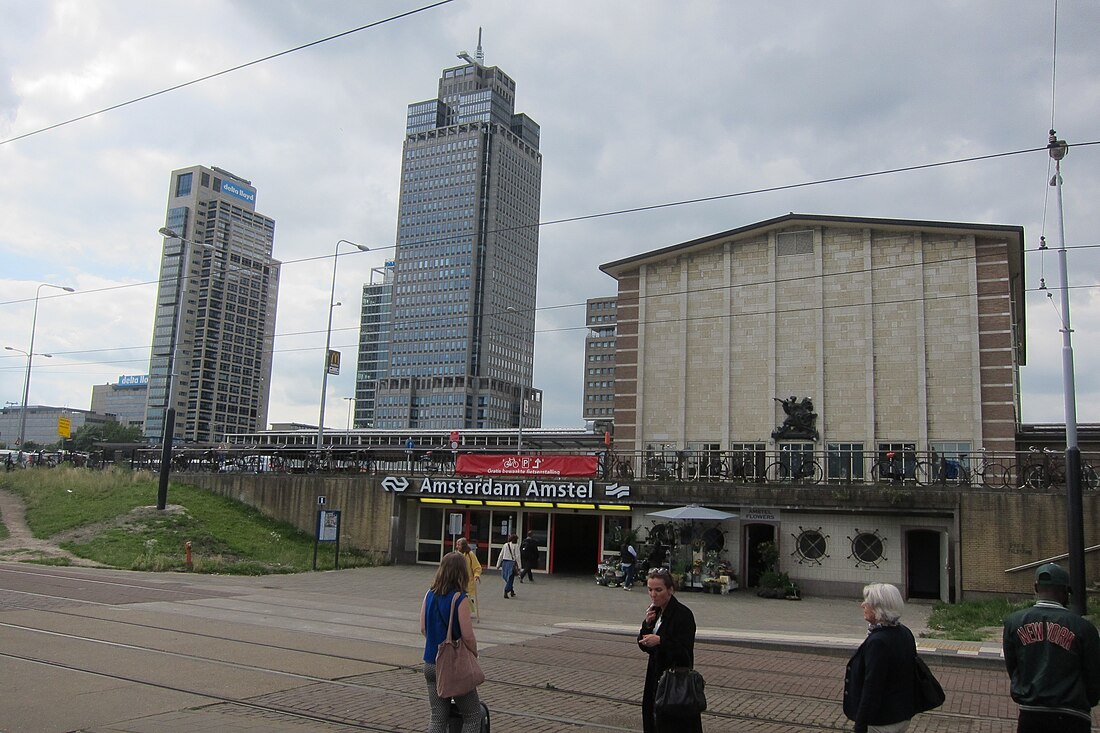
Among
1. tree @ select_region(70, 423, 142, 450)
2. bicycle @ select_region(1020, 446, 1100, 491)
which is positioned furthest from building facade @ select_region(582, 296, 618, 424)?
bicycle @ select_region(1020, 446, 1100, 491)

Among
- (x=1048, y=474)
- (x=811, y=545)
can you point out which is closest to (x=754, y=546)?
(x=811, y=545)

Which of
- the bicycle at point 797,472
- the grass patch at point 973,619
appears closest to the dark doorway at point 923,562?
the grass patch at point 973,619

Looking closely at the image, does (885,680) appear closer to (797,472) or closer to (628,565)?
(628,565)

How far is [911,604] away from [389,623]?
15.3m

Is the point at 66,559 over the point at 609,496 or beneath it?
beneath

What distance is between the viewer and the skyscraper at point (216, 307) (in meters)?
115

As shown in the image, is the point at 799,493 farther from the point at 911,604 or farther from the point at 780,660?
the point at 780,660

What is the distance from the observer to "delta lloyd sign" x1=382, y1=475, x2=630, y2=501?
27.9m

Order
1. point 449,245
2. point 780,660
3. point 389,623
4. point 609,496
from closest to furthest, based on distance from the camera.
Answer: point 780,660, point 389,623, point 609,496, point 449,245

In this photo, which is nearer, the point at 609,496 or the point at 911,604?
the point at 911,604

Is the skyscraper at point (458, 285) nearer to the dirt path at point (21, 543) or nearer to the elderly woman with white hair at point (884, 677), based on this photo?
the dirt path at point (21, 543)

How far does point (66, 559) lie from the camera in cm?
2600

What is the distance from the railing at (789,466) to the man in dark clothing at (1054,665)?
63.4ft

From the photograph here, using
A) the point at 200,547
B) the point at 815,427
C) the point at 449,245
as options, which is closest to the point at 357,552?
the point at 200,547
